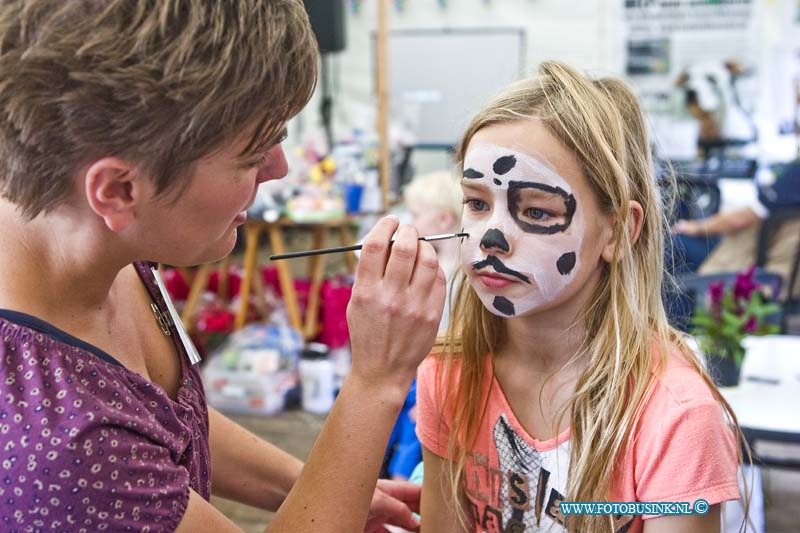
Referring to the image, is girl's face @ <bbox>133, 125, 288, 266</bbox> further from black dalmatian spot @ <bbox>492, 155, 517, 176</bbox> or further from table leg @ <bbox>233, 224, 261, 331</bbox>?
table leg @ <bbox>233, 224, 261, 331</bbox>

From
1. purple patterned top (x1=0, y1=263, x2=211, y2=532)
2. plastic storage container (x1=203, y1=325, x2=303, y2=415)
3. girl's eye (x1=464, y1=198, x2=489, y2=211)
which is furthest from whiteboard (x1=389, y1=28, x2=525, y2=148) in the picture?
purple patterned top (x1=0, y1=263, x2=211, y2=532)

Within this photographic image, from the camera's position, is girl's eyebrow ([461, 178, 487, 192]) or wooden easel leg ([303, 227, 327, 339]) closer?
girl's eyebrow ([461, 178, 487, 192])

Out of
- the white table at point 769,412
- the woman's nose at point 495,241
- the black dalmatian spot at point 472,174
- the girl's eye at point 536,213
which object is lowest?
the white table at point 769,412

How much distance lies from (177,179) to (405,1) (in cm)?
409

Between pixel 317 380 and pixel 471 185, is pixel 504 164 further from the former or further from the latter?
pixel 317 380

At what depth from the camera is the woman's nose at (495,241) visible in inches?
37.2

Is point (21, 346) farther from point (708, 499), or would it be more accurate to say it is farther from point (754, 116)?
point (754, 116)

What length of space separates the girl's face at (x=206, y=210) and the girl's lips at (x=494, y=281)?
31 cm

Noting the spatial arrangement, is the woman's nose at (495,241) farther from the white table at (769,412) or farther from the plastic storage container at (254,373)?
the plastic storage container at (254,373)

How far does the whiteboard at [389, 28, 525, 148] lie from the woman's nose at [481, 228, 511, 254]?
11.6 ft

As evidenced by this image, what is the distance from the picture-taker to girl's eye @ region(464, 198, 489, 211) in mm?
989

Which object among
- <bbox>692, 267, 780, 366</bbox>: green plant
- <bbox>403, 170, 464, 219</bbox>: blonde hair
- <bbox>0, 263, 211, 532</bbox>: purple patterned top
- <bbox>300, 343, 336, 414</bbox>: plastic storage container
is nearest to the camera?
<bbox>0, 263, 211, 532</bbox>: purple patterned top

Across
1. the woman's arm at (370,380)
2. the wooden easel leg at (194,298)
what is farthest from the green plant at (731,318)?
the wooden easel leg at (194,298)

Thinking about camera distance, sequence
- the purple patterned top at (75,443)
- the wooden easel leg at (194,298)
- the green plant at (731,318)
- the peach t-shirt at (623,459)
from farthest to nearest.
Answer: the wooden easel leg at (194,298) < the green plant at (731,318) < the peach t-shirt at (623,459) < the purple patterned top at (75,443)
